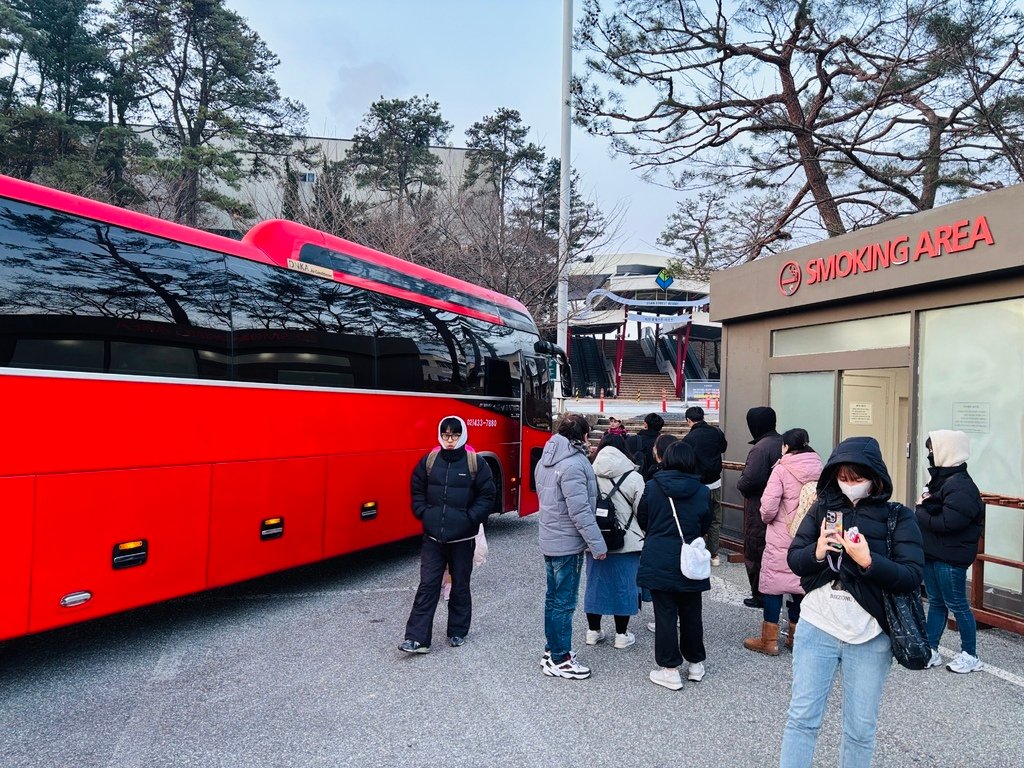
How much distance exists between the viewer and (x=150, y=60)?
24734 millimetres

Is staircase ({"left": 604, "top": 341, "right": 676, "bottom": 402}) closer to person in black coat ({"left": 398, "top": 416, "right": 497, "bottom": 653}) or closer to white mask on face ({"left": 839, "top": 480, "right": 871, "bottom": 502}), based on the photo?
person in black coat ({"left": 398, "top": 416, "right": 497, "bottom": 653})

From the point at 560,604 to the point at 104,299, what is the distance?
3614 millimetres

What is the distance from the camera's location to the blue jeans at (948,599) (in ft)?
15.6

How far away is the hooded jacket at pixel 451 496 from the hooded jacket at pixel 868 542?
2.54 meters

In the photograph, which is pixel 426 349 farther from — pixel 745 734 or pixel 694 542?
pixel 745 734

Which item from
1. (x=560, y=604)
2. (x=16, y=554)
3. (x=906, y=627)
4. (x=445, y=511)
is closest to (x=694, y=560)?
(x=560, y=604)

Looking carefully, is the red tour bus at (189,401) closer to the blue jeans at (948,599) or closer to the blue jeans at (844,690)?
the blue jeans at (844,690)

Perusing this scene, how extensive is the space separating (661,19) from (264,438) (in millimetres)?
10066

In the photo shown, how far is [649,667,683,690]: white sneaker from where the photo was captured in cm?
446

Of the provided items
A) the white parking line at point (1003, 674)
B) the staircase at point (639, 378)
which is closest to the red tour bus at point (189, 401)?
the white parking line at point (1003, 674)

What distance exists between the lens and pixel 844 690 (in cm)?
286

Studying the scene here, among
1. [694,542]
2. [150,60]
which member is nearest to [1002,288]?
[694,542]

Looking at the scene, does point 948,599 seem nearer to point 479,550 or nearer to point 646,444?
point 479,550

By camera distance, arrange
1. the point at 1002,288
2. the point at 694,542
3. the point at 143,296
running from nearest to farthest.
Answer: the point at 694,542
the point at 143,296
the point at 1002,288
